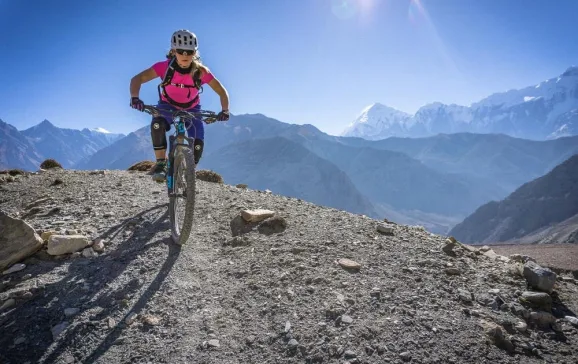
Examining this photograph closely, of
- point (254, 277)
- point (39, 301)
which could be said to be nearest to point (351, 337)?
point (254, 277)

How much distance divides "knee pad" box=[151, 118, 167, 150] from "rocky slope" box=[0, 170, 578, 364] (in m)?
1.76

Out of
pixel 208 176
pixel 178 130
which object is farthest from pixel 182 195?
pixel 208 176

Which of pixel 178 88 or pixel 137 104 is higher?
pixel 178 88

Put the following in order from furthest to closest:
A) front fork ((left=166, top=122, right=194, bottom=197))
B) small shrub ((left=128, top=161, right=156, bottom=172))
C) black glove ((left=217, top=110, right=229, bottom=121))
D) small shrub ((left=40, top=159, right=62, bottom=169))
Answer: small shrub ((left=128, top=161, right=156, bottom=172))
small shrub ((left=40, top=159, right=62, bottom=169))
black glove ((left=217, top=110, right=229, bottom=121))
front fork ((left=166, top=122, right=194, bottom=197))

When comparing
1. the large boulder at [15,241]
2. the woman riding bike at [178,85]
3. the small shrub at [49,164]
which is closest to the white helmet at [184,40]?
the woman riding bike at [178,85]

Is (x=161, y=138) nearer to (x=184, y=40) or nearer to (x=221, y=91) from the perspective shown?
(x=221, y=91)

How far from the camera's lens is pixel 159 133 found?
666cm

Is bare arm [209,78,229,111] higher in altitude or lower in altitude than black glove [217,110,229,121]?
higher

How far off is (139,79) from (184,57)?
106 cm

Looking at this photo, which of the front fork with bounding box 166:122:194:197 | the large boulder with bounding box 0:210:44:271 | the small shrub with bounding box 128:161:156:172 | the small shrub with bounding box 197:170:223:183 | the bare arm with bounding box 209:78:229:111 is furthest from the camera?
the small shrub with bounding box 128:161:156:172

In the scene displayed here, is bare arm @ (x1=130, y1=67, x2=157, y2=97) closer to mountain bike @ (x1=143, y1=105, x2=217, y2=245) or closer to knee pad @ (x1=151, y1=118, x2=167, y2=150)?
mountain bike @ (x1=143, y1=105, x2=217, y2=245)

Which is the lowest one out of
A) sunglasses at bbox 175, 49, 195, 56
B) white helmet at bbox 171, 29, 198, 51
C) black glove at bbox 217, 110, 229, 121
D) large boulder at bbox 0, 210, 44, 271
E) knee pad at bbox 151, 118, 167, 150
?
large boulder at bbox 0, 210, 44, 271

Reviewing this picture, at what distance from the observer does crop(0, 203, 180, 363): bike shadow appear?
3467mm

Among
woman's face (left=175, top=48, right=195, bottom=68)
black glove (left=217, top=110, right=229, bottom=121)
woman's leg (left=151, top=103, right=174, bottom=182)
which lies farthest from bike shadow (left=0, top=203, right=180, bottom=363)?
woman's face (left=175, top=48, right=195, bottom=68)
